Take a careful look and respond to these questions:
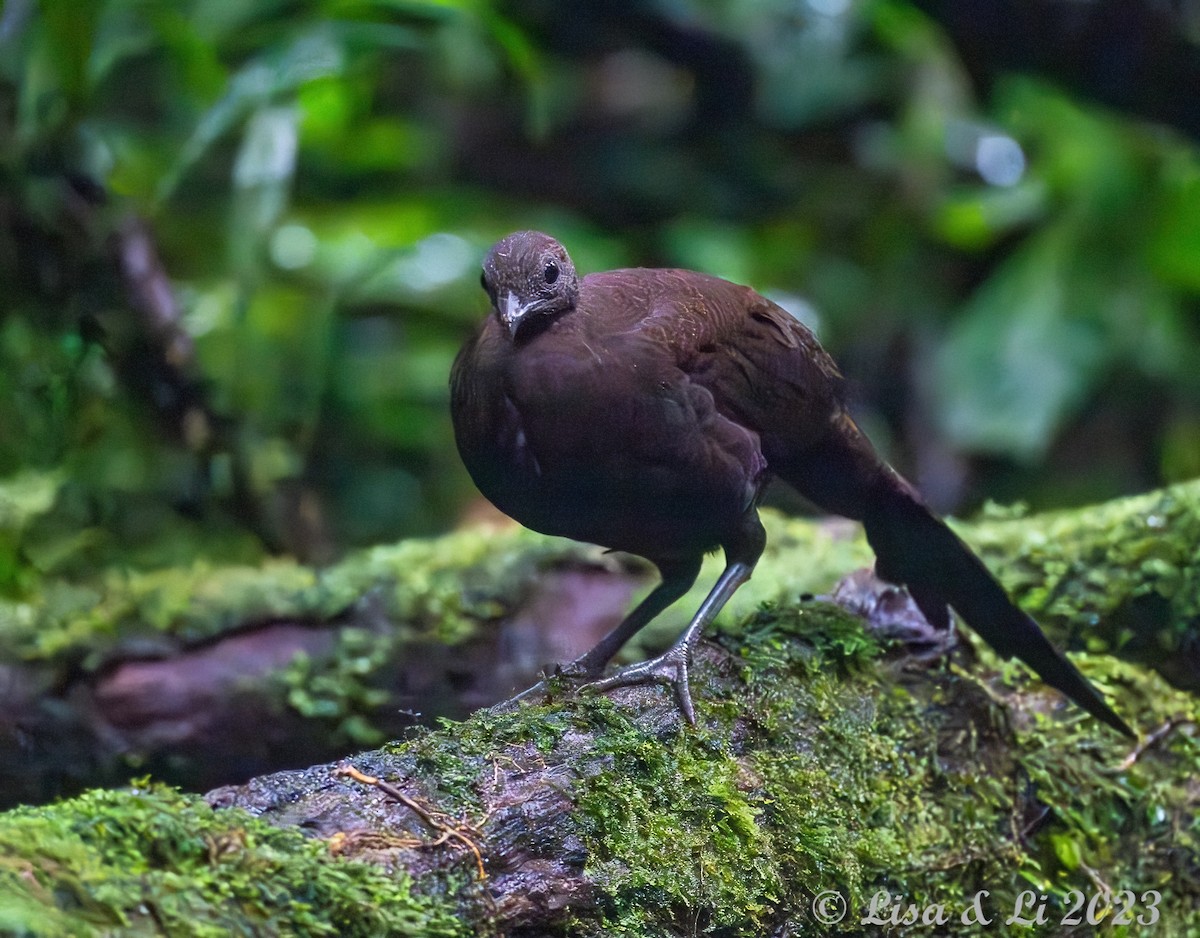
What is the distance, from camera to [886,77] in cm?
713

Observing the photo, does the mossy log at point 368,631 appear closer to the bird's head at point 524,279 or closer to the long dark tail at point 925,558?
the long dark tail at point 925,558

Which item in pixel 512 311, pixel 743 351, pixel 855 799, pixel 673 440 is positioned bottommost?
pixel 855 799

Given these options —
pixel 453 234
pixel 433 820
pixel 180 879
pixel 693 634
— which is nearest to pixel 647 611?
pixel 693 634

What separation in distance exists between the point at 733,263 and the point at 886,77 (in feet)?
5.40

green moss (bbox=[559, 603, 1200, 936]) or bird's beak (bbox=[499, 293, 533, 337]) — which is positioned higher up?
bird's beak (bbox=[499, 293, 533, 337])

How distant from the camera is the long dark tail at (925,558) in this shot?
120 inches

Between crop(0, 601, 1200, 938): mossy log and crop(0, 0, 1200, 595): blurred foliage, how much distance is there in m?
1.08

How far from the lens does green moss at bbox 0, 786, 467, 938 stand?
1522mm

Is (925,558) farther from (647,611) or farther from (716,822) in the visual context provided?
(716,822)

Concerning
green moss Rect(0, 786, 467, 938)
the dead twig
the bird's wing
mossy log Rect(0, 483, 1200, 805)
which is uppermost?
the bird's wing

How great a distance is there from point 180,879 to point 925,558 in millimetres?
2058

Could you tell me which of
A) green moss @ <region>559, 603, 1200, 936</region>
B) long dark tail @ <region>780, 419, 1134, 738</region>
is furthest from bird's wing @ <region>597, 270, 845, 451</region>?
green moss @ <region>559, 603, 1200, 936</region>

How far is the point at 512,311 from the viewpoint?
2609 mm

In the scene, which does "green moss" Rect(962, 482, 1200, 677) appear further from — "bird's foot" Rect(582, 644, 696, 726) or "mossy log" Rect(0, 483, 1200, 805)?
"bird's foot" Rect(582, 644, 696, 726)
